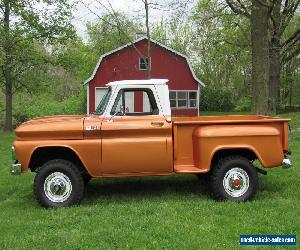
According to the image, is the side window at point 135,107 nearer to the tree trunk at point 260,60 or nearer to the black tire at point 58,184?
the black tire at point 58,184

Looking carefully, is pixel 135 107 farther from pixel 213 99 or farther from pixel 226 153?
pixel 213 99

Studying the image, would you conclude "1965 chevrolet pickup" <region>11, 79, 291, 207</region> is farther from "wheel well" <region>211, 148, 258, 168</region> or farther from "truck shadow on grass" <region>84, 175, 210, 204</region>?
"truck shadow on grass" <region>84, 175, 210, 204</region>

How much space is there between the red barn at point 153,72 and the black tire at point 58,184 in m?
27.4

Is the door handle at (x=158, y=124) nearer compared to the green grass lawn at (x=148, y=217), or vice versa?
the green grass lawn at (x=148, y=217)

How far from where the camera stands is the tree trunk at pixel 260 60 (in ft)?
49.1

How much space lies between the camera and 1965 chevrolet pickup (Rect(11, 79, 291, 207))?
793cm

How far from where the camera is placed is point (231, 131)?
8.04m

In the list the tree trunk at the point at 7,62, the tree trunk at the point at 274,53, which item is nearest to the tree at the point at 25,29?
the tree trunk at the point at 7,62

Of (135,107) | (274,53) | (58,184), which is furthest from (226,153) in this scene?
(274,53)

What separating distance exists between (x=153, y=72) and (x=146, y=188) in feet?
92.0

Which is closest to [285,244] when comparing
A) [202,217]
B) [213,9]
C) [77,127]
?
[202,217]

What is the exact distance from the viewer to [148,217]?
7074 mm

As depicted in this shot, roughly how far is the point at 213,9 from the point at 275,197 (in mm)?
13278

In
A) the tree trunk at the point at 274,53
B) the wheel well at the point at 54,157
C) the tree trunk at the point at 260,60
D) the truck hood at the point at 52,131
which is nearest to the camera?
the truck hood at the point at 52,131
